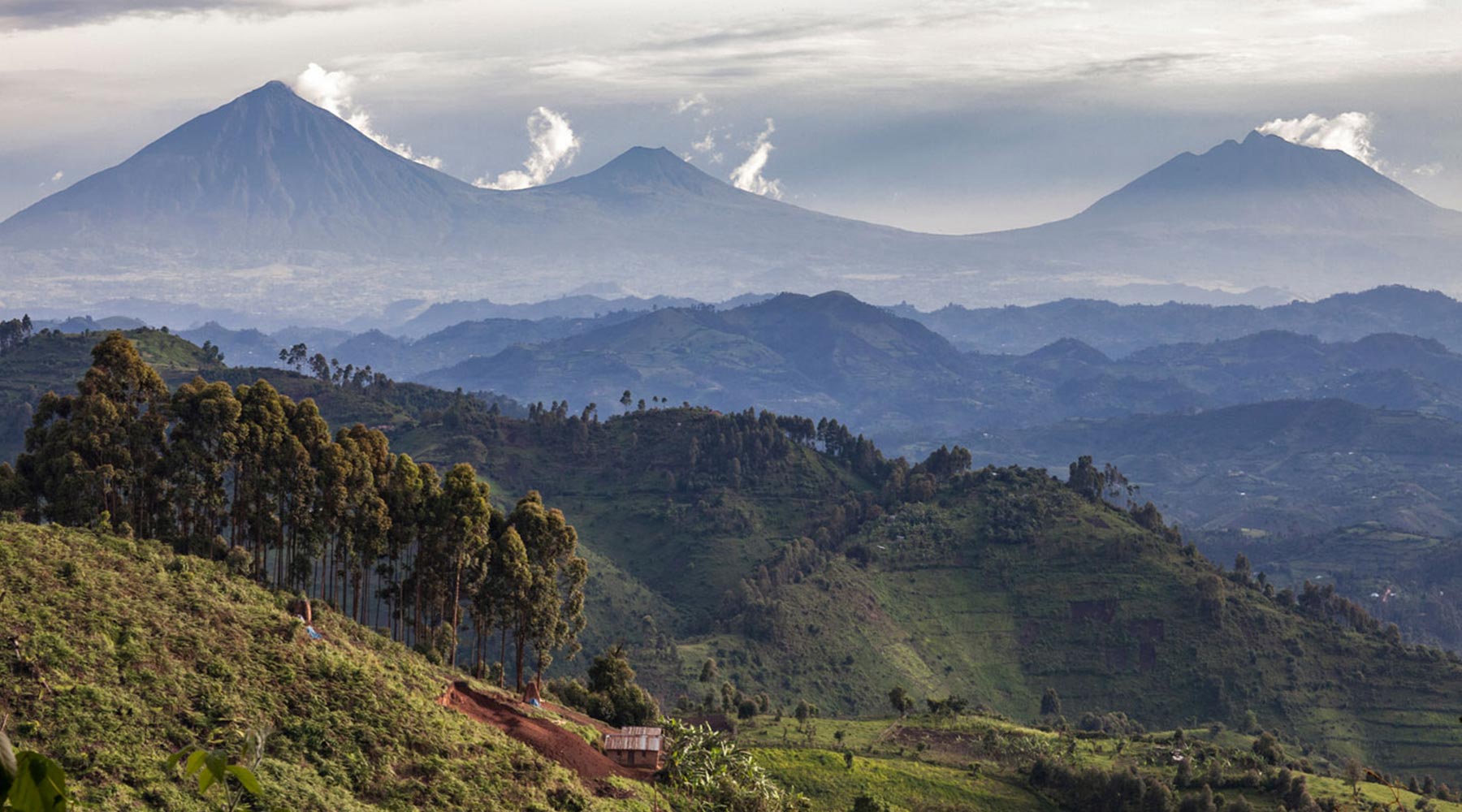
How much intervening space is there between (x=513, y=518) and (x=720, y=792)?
2129 cm

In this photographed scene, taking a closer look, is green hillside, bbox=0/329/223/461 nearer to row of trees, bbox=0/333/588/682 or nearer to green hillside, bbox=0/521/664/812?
row of trees, bbox=0/333/588/682

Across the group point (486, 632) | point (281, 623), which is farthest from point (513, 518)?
point (281, 623)

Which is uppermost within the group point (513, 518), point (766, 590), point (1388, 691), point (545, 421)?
point (513, 518)

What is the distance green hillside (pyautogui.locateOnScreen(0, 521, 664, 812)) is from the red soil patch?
85 centimetres

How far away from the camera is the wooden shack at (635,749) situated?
139ft

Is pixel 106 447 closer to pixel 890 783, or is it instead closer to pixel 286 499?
pixel 286 499

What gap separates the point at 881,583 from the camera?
5561 inches

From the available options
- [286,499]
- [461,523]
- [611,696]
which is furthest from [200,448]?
[611,696]

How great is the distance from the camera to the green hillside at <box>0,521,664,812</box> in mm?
26109

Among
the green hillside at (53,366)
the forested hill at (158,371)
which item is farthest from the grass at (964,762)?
the green hillside at (53,366)

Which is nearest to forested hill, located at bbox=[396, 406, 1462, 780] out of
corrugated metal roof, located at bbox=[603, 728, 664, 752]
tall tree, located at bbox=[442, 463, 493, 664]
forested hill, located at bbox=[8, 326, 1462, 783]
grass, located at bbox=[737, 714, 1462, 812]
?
forested hill, located at bbox=[8, 326, 1462, 783]

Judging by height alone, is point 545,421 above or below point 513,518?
below

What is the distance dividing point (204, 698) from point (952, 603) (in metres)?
119

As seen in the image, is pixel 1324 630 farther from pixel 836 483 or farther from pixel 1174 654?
pixel 836 483
